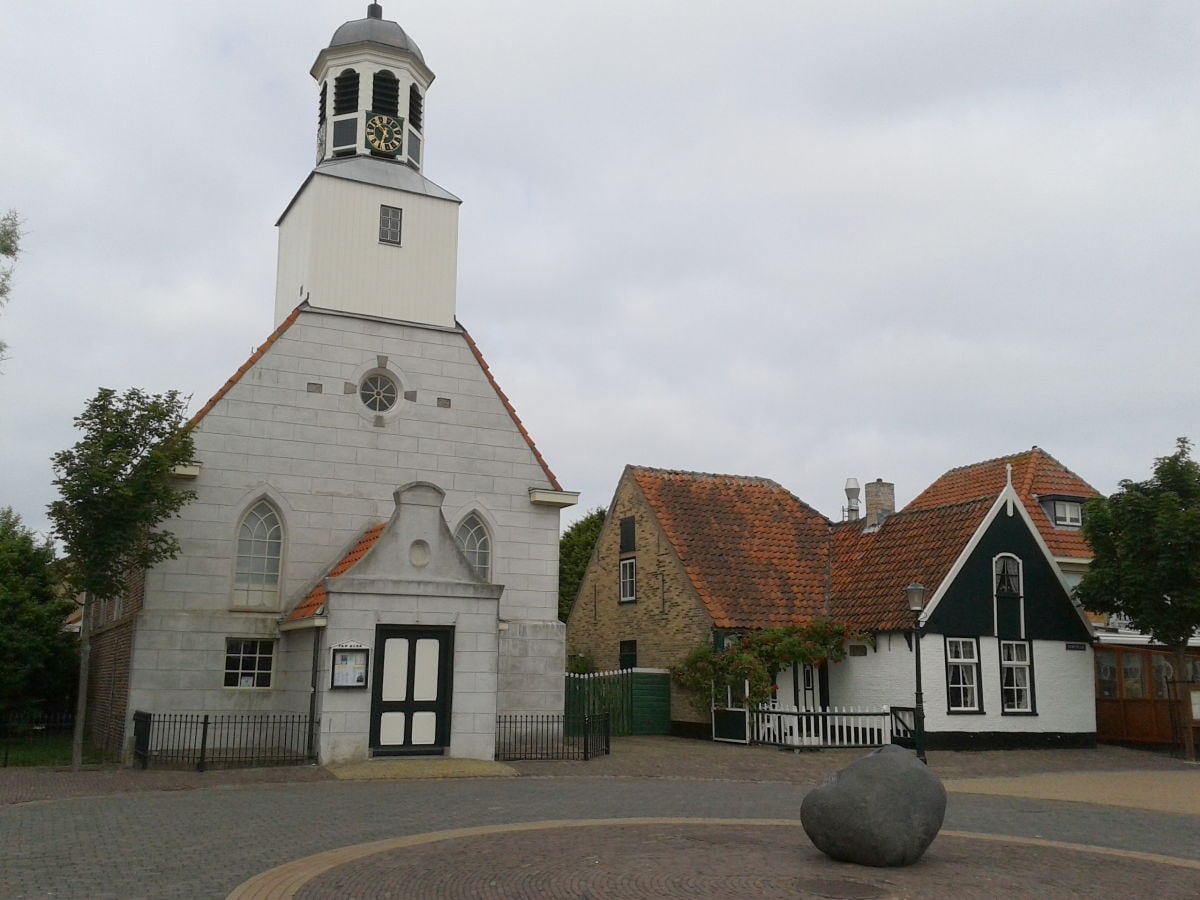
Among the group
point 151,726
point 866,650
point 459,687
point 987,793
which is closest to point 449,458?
point 459,687

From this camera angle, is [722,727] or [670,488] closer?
[722,727]

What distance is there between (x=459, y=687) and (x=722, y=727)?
854 cm

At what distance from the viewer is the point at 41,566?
29.7 metres

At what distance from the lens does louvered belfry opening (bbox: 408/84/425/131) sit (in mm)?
27422

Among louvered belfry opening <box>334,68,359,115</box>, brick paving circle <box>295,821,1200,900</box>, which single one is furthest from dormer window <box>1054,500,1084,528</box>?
louvered belfry opening <box>334,68,359,115</box>

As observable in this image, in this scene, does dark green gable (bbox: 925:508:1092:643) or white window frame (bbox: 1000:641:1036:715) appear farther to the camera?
white window frame (bbox: 1000:641:1036:715)

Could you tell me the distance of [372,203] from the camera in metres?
26.2

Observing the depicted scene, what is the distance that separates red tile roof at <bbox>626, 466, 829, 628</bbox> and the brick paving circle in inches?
612

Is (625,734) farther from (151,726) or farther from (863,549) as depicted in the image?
(151,726)

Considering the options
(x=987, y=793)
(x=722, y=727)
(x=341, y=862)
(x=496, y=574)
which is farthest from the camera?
(x=722, y=727)

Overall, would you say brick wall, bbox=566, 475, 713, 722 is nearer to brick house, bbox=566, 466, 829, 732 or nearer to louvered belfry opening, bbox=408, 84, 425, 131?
brick house, bbox=566, 466, 829, 732

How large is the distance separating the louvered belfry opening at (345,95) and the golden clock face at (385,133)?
571mm

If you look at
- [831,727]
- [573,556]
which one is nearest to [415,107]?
[831,727]

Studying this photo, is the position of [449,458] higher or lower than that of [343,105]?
lower
